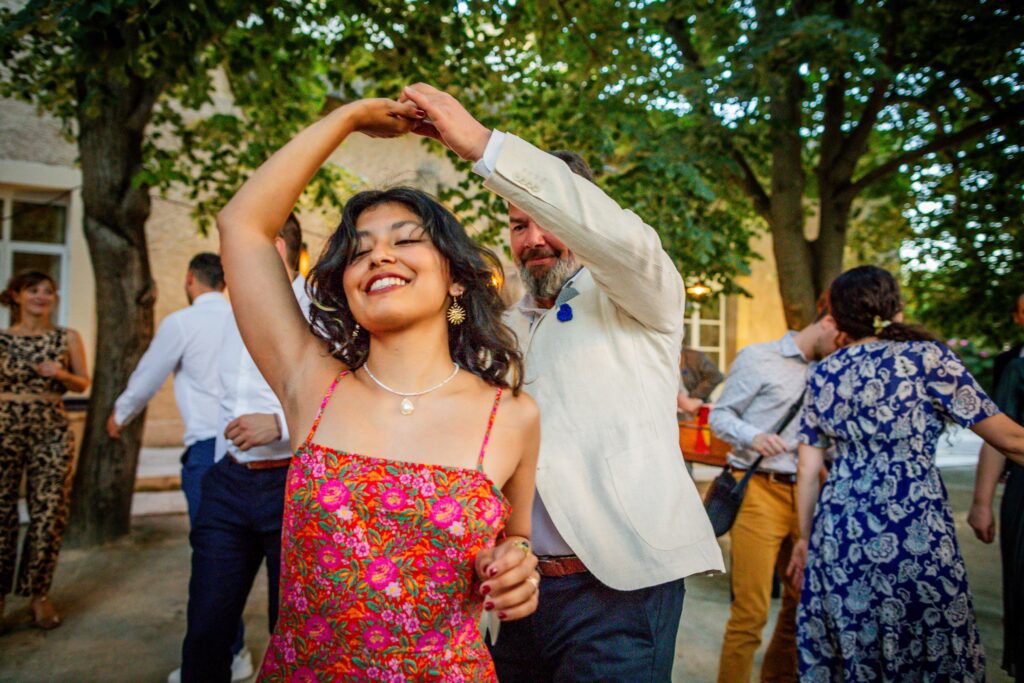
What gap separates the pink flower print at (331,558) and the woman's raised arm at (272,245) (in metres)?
0.43

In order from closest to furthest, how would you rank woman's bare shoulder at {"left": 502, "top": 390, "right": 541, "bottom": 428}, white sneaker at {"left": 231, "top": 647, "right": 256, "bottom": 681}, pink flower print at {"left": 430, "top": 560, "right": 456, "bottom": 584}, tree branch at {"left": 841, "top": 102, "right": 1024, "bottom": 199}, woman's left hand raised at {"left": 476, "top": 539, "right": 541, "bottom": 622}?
woman's left hand raised at {"left": 476, "top": 539, "right": 541, "bottom": 622} < pink flower print at {"left": 430, "top": 560, "right": 456, "bottom": 584} < woman's bare shoulder at {"left": 502, "top": 390, "right": 541, "bottom": 428} < white sneaker at {"left": 231, "top": 647, "right": 256, "bottom": 681} < tree branch at {"left": 841, "top": 102, "right": 1024, "bottom": 199}

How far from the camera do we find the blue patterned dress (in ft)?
9.08

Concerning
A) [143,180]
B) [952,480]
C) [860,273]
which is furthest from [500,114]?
[952,480]

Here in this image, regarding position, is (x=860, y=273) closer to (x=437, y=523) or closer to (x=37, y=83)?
(x=437, y=523)

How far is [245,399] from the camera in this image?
3.18 m

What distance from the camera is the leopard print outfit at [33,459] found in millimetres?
4648

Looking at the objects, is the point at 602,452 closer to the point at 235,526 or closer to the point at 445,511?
the point at 445,511

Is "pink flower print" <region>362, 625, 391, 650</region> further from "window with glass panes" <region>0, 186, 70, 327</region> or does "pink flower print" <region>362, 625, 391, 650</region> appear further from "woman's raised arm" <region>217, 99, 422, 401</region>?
"window with glass panes" <region>0, 186, 70, 327</region>

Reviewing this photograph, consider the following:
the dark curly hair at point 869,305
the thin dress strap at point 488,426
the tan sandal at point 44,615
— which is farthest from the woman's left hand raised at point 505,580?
the tan sandal at point 44,615

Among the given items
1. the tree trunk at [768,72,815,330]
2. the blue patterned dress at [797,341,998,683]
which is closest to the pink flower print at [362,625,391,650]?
the blue patterned dress at [797,341,998,683]

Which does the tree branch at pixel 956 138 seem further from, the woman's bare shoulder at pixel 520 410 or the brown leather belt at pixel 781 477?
the woman's bare shoulder at pixel 520 410

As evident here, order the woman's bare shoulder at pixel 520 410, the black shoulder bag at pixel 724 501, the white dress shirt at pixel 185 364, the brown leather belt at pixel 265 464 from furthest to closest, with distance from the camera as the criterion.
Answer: the white dress shirt at pixel 185 364 → the brown leather belt at pixel 265 464 → the black shoulder bag at pixel 724 501 → the woman's bare shoulder at pixel 520 410

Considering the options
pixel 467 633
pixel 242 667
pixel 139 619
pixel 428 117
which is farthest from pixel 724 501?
pixel 139 619

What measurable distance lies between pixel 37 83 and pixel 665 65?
19.1 feet
